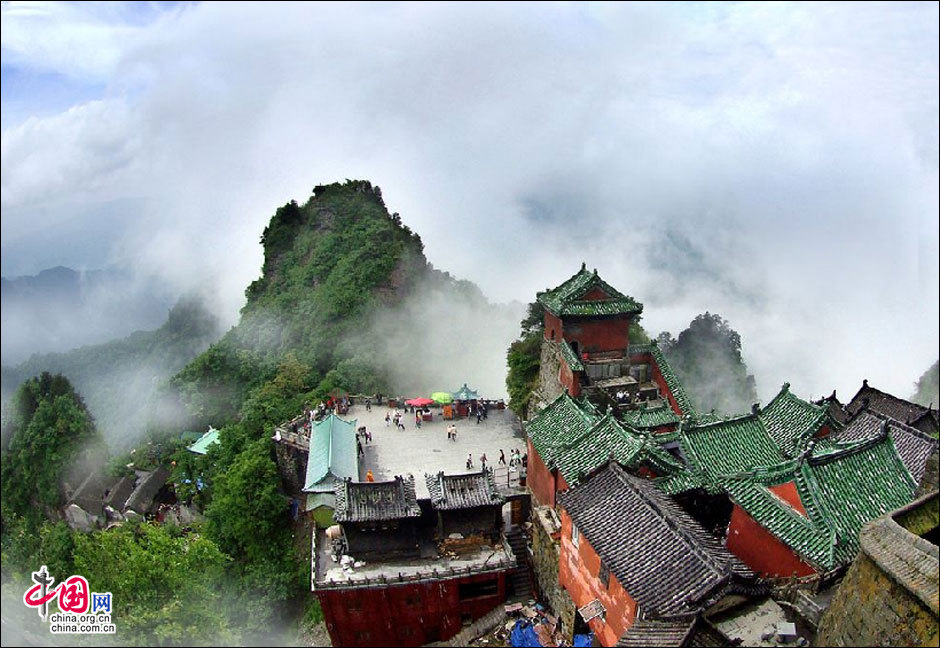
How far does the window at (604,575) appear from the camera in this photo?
15914mm

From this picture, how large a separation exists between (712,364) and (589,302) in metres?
29.2

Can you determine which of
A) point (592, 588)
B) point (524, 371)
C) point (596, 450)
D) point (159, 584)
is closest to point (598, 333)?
point (524, 371)

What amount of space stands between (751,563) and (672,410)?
1139 cm

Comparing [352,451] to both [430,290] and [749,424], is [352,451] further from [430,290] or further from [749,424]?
[430,290]

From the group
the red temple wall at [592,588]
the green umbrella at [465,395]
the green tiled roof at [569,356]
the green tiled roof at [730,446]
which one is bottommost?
the red temple wall at [592,588]

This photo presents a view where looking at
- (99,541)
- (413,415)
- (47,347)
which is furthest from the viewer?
(413,415)

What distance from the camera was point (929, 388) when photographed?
6078 centimetres

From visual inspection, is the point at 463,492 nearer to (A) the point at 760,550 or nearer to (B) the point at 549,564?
(B) the point at 549,564

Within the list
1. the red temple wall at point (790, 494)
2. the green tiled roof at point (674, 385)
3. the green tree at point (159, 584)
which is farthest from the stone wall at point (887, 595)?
the green tiled roof at point (674, 385)

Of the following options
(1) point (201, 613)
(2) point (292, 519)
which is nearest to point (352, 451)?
(2) point (292, 519)

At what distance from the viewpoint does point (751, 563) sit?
→ 16.8m

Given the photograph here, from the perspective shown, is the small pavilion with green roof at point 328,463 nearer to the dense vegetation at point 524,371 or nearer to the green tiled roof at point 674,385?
the dense vegetation at point 524,371

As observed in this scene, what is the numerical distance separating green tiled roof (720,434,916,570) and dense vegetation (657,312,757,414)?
33919 millimetres

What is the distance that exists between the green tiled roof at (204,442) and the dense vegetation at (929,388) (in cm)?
6123
